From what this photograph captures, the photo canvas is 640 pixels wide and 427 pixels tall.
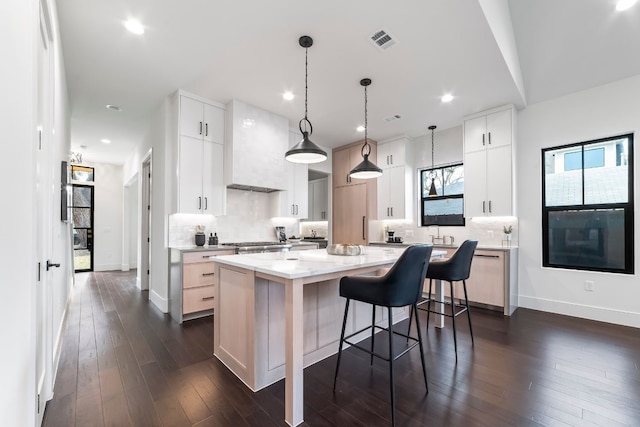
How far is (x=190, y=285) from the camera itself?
355 cm

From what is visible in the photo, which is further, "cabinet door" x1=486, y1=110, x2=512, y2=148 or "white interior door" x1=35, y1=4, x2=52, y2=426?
"cabinet door" x1=486, y1=110, x2=512, y2=148

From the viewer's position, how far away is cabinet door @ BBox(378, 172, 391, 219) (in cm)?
551

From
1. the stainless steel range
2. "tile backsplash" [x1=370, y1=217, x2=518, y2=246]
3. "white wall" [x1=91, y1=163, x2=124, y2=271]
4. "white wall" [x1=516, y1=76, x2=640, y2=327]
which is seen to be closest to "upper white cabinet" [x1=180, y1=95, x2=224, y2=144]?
the stainless steel range

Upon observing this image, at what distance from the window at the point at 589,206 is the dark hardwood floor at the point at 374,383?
2.99 feet

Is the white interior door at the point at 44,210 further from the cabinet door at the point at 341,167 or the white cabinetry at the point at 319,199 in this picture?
the white cabinetry at the point at 319,199

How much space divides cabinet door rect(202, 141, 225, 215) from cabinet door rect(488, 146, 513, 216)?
402 cm

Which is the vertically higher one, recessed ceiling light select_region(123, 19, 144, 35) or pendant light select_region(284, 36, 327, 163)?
recessed ceiling light select_region(123, 19, 144, 35)

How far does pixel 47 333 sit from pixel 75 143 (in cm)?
568

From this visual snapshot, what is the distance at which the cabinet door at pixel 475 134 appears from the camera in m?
4.34

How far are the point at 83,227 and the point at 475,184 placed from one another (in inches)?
353

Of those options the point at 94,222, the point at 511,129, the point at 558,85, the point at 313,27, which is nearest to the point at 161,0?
the point at 313,27

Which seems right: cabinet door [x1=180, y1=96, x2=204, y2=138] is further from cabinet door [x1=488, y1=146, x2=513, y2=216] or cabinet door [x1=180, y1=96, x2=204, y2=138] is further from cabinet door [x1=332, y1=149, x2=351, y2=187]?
cabinet door [x1=488, y1=146, x2=513, y2=216]

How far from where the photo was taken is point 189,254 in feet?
11.8

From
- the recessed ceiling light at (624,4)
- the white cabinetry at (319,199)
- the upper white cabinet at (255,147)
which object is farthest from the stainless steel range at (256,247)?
the recessed ceiling light at (624,4)
